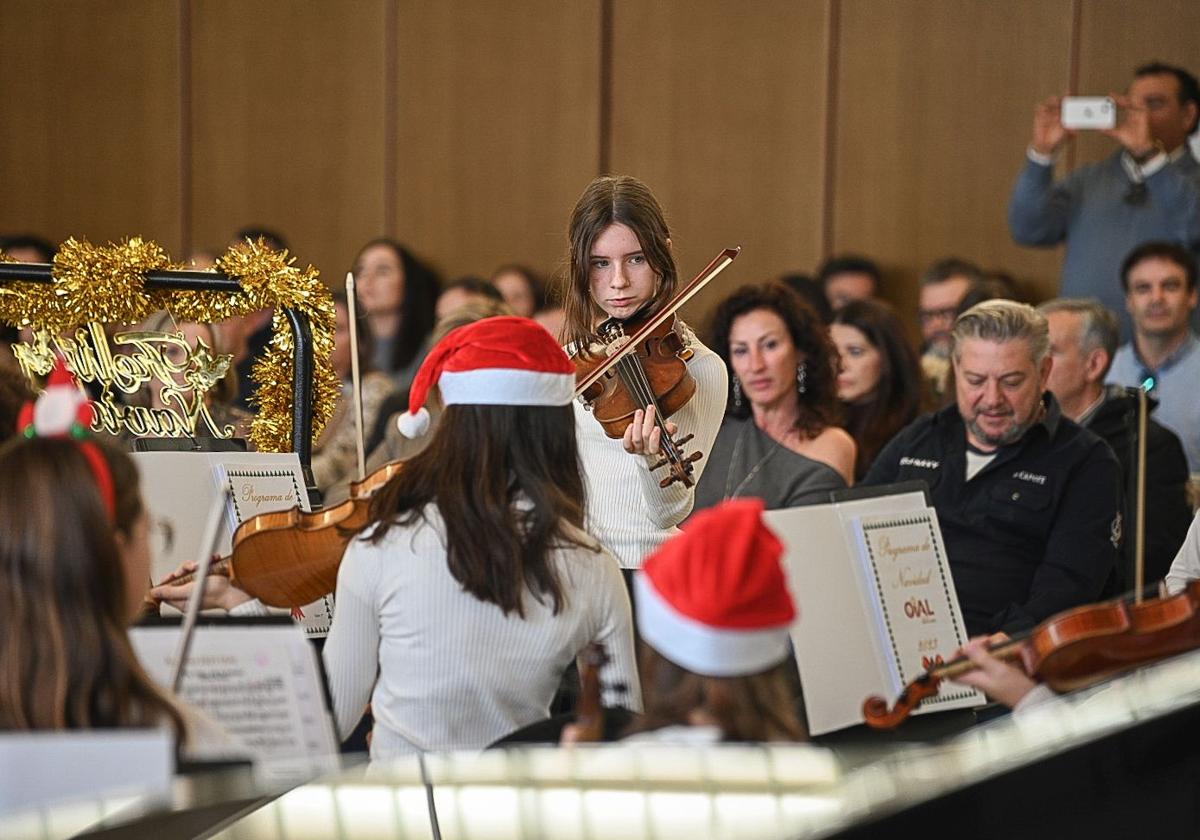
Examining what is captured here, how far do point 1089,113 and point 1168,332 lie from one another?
3.30 ft

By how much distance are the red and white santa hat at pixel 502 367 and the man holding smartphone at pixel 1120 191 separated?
3634 millimetres

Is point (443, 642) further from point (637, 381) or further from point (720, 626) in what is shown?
point (637, 381)

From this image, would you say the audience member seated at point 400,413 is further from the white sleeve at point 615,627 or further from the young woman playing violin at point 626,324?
the white sleeve at point 615,627

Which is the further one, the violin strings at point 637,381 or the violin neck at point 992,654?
the violin strings at point 637,381

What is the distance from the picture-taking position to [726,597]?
1563 millimetres

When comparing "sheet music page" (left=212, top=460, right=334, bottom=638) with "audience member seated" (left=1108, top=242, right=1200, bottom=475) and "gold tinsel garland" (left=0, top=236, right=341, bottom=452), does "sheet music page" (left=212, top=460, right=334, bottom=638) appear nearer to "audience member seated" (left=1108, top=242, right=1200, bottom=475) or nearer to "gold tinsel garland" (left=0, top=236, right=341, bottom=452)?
"gold tinsel garland" (left=0, top=236, right=341, bottom=452)

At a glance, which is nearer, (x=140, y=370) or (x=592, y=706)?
(x=592, y=706)

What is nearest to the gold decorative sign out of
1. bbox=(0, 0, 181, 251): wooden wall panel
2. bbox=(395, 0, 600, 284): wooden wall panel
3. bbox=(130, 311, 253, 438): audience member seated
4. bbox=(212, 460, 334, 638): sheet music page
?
bbox=(130, 311, 253, 438): audience member seated

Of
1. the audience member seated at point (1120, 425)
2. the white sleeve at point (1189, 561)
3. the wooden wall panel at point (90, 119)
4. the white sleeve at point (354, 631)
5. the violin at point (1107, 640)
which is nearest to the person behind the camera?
the violin at point (1107, 640)

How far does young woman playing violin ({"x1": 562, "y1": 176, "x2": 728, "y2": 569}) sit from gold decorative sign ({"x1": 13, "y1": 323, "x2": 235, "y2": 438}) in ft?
2.38

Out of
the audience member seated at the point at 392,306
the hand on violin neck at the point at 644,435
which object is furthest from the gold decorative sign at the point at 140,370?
the audience member seated at the point at 392,306

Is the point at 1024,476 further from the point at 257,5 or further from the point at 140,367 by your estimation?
the point at 257,5

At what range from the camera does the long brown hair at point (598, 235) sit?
122 inches

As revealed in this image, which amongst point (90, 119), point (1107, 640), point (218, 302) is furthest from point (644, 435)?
point (90, 119)
